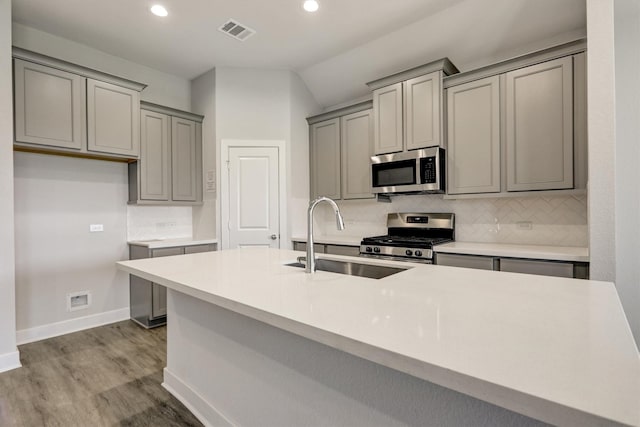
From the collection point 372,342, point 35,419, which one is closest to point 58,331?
point 35,419

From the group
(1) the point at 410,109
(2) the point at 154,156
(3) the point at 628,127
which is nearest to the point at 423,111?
(1) the point at 410,109

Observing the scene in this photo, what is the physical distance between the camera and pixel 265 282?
4.89ft

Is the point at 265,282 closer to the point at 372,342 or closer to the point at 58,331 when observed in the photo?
the point at 372,342

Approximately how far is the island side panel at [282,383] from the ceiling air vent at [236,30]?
8.63 ft

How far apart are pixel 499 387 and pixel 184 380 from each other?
2.07 meters

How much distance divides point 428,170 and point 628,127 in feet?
4.72

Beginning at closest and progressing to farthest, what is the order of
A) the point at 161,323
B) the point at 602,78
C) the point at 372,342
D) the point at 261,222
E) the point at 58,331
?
the point at 372,342
the point at 602,78
the point at 58,331
the point at 161,323
the point at 261,222

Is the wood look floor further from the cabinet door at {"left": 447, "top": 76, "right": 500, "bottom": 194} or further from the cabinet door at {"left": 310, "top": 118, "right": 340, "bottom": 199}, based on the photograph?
the cabinet door at {"left": 447, "top": 76, "right": 500, "bottom": 194}

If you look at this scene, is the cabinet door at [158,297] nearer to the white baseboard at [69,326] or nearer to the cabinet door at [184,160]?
the white baseboard at [69,326]

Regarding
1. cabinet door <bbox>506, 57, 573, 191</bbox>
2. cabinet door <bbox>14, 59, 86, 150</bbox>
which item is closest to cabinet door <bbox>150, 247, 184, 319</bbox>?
cabinet door <bbox>14, 59, 86, 150</bbox>

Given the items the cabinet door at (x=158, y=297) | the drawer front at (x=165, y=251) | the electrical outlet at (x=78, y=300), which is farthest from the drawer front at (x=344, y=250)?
the electrical outlet at (x=78, y=300)

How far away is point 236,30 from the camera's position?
11.1ft

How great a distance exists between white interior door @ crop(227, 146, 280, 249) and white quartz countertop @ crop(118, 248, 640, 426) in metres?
2.46

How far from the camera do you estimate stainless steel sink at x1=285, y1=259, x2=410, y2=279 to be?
6.30ft
